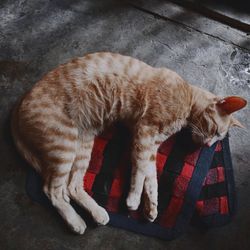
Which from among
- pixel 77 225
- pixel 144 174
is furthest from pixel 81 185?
pixel 144 174

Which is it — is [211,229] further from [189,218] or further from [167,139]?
[167,139]

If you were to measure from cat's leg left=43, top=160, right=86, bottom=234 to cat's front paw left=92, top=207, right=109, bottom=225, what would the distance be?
0.08m

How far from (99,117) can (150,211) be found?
605 millimetres

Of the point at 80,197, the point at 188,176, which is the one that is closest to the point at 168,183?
the point at 188,176

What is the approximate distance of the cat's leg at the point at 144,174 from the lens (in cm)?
223

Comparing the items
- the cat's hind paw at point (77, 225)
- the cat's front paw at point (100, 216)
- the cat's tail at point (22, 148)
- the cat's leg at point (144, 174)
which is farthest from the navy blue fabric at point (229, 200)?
the cat's tail at point (22, 148)

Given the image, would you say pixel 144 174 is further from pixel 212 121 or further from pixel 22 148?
pixel 22 148

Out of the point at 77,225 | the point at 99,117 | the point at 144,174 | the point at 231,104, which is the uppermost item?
the point at 231,104

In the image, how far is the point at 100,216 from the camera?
219 centimetres

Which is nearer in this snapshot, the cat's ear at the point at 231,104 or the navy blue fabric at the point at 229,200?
the cat's ear at the point at 231,104

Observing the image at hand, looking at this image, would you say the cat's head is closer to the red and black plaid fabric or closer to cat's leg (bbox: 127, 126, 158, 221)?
the red and black plaid fabric

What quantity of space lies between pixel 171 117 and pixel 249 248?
887 mm

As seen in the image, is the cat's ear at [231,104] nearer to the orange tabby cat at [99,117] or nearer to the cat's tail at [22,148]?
the orange tabby cat at [99,117]

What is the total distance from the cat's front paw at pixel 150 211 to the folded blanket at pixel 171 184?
0.05m
